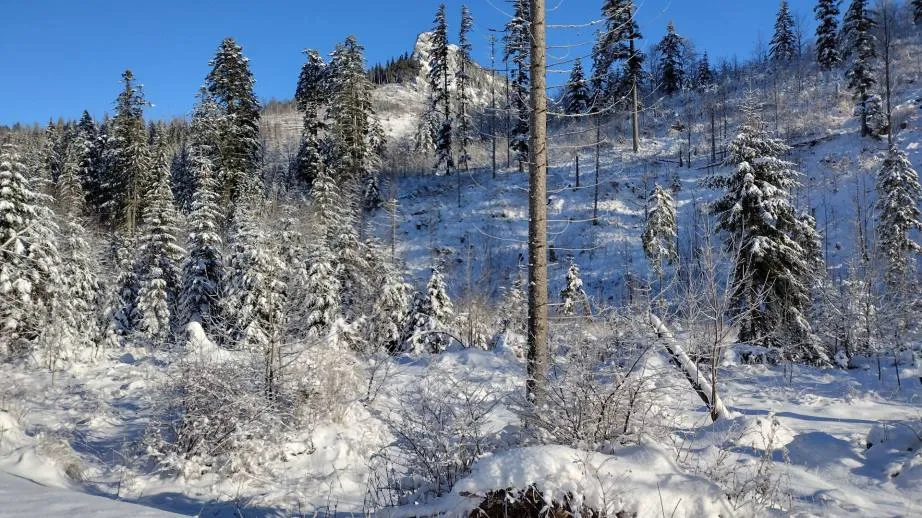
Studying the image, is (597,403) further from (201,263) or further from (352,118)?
(352,118)

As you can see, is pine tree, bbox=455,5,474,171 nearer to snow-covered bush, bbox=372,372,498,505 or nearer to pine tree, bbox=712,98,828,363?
pine tree, bbox=712,98,828,363

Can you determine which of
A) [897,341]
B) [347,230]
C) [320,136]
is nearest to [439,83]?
[320,136]

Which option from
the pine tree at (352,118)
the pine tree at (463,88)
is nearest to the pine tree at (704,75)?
the pine tree at (463,88)

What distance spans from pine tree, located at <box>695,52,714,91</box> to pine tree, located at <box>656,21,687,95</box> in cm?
250

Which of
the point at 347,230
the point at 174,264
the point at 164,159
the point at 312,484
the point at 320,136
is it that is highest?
the point at 320,136

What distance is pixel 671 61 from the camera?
202 feet

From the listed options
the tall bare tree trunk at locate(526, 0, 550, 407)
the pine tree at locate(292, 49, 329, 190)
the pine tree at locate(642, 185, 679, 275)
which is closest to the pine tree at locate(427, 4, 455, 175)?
the pine tree at locate(292, 49, 329, 190)

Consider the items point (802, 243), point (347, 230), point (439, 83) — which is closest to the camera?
point (802, 243)

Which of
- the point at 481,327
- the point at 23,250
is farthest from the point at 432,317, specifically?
the point at 23,250

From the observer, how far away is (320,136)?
4781 centimetres

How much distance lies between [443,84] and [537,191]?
47.5 metres

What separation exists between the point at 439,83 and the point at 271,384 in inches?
1901

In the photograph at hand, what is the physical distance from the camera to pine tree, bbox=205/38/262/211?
34.7 meters

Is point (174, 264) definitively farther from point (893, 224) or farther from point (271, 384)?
point (893, 224)
